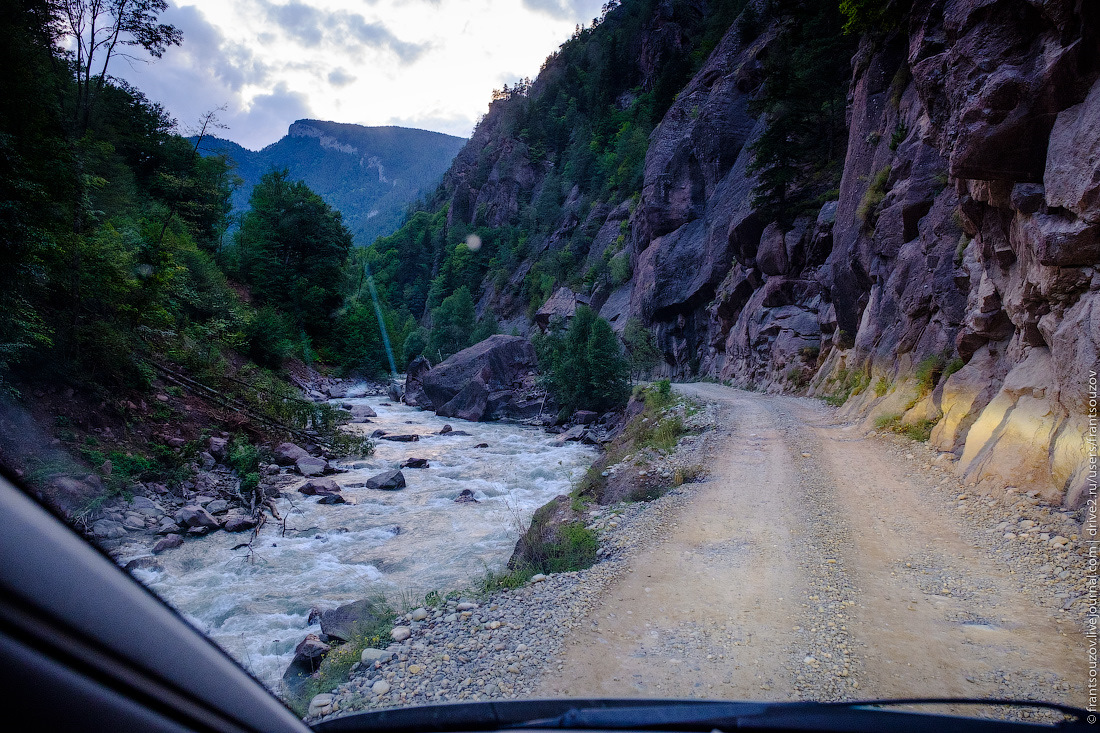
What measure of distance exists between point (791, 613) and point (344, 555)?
7783mm

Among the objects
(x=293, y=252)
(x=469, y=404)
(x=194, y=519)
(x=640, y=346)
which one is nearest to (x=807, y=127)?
(x=640, y=346)

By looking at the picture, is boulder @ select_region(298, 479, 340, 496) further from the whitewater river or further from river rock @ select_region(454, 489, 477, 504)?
river rock @ select_region(454, 489, 477, 504)

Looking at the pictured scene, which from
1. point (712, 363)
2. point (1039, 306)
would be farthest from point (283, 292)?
point (1039, 306)

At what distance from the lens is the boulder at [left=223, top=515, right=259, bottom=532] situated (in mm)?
10227

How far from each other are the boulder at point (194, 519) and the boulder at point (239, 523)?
0.77ft

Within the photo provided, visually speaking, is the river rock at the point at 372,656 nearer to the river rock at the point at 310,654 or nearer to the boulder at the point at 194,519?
the river rock at the point at 310,654

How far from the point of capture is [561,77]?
88.1 m

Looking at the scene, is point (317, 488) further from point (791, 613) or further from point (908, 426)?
point (908, 426)

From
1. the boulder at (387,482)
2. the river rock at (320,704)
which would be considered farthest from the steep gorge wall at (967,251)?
the boulder at (387,482)

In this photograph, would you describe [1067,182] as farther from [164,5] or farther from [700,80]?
[700,80]

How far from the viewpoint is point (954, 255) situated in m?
11.7

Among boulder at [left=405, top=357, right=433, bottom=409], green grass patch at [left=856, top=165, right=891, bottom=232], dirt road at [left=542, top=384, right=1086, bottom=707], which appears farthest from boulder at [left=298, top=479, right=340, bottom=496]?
boulder at [left=405, top=357, right=433, bottom=409]

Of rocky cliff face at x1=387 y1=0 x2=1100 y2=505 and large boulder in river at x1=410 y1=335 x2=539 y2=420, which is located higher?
rocky cliff face at x1=387 y1=0 x2=1100 y2=505

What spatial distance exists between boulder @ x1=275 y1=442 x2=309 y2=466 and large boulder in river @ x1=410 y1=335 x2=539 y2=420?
54.1 ft
